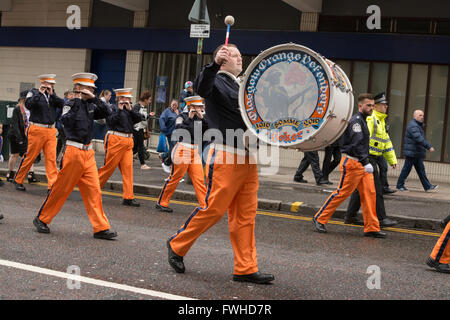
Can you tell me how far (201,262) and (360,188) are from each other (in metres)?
3.12

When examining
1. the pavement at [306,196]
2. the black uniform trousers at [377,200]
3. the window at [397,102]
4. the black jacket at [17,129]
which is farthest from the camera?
the window at [397,102]

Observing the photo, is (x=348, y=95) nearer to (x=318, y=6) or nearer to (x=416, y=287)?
(x=416, y=287)

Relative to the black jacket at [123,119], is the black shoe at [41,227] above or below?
below

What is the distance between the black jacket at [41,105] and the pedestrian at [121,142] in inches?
53.5

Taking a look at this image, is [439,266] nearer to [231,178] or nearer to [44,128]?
[231,178]

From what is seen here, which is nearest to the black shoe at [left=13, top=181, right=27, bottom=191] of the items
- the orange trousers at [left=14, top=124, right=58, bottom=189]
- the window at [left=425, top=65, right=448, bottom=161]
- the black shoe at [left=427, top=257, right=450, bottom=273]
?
the orange trousers at [left=14, top=124, right=58, bottom=189]

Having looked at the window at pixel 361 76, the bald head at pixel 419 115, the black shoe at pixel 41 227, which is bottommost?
the black shoe at pixel 41 227

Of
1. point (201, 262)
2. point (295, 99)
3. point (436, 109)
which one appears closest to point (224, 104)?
point (295, 99)

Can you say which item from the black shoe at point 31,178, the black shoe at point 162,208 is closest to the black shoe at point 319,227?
the black shoe at point 162,208

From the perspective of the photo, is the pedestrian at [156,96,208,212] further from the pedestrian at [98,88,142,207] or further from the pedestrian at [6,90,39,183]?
the pedestrian at [6,90,39,183]

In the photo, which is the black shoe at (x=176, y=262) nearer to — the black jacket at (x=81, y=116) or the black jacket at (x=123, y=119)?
the black jacket at (x=81, y=116)

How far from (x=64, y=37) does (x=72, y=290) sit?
692 inches

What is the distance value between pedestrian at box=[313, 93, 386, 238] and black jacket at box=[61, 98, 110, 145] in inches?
122

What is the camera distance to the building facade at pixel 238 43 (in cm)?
1666
